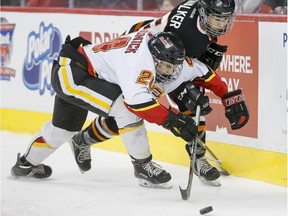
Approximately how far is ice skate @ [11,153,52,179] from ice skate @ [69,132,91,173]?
0.68 feet

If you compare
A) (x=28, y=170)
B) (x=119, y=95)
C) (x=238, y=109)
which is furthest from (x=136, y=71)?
(x=28, y=170)

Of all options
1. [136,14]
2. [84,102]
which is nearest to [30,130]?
[136,14]

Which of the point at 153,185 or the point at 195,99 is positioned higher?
the point at 195,99

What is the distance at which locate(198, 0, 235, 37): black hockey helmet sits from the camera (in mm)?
5098

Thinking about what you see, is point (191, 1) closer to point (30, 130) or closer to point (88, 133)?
point (88, 133)

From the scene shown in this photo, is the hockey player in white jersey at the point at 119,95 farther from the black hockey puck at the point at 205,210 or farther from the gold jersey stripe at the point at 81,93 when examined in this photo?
the black hockey puck at the point at 205,210

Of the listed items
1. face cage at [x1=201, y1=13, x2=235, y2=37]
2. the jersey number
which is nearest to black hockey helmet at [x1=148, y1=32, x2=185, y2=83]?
the jersey number

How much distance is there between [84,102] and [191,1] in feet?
2.99

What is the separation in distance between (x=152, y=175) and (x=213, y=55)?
0.82 meters

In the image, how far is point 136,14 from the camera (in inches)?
250

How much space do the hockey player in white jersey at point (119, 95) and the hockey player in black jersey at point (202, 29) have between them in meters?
0.12

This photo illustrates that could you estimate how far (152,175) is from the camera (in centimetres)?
531

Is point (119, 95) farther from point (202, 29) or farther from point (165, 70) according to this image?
point (202, 29)

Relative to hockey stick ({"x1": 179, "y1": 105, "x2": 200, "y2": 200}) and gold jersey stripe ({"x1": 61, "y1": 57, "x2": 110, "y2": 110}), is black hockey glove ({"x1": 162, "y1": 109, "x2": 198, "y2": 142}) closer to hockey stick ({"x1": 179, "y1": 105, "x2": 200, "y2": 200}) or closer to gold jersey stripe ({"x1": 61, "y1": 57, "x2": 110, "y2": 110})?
hockey stick ({"x1": 179, "y1": 105, "x2": 200, "y2": 200})
